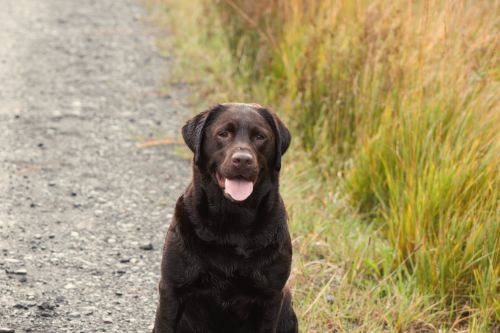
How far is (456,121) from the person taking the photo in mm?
4801

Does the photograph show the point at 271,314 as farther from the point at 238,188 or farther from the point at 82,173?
the point at 82,173

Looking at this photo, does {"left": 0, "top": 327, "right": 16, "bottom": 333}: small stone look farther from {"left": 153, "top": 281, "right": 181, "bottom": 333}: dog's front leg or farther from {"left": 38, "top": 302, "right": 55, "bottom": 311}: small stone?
{"left": 153, "top": 281, "right": 181, "bottom": 333}: dog's front leg

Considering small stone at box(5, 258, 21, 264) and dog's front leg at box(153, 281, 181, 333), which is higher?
dog's front leg at box(153, 281, 181, 333)

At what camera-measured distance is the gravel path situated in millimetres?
4230

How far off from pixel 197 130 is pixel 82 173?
2.42 metres

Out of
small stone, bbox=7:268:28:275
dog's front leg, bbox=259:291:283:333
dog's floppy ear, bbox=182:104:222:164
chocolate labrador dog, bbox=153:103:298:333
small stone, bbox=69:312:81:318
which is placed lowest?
small stone, bbox=69:312:81:318

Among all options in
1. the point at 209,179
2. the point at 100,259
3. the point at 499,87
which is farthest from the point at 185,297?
the point at 499,87

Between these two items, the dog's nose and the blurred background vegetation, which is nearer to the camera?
the dog's nose

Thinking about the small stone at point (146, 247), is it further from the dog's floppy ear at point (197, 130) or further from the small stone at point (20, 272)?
the dog's floppy ear at point (197, 130)

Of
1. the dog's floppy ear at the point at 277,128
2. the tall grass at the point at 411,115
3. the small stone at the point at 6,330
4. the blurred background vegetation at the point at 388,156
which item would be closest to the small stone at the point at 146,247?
Result: the blurred background vegetation at the point at 388,156

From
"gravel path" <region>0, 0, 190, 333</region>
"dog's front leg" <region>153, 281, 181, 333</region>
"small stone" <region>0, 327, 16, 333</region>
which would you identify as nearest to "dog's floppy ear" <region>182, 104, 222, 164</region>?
"dog's front leg" <region>153, 281, 181, 333</region>

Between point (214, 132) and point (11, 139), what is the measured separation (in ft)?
10.3

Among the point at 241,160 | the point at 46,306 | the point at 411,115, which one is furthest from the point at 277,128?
the point at 411,115

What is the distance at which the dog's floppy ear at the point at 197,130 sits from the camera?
3584 millimetres
